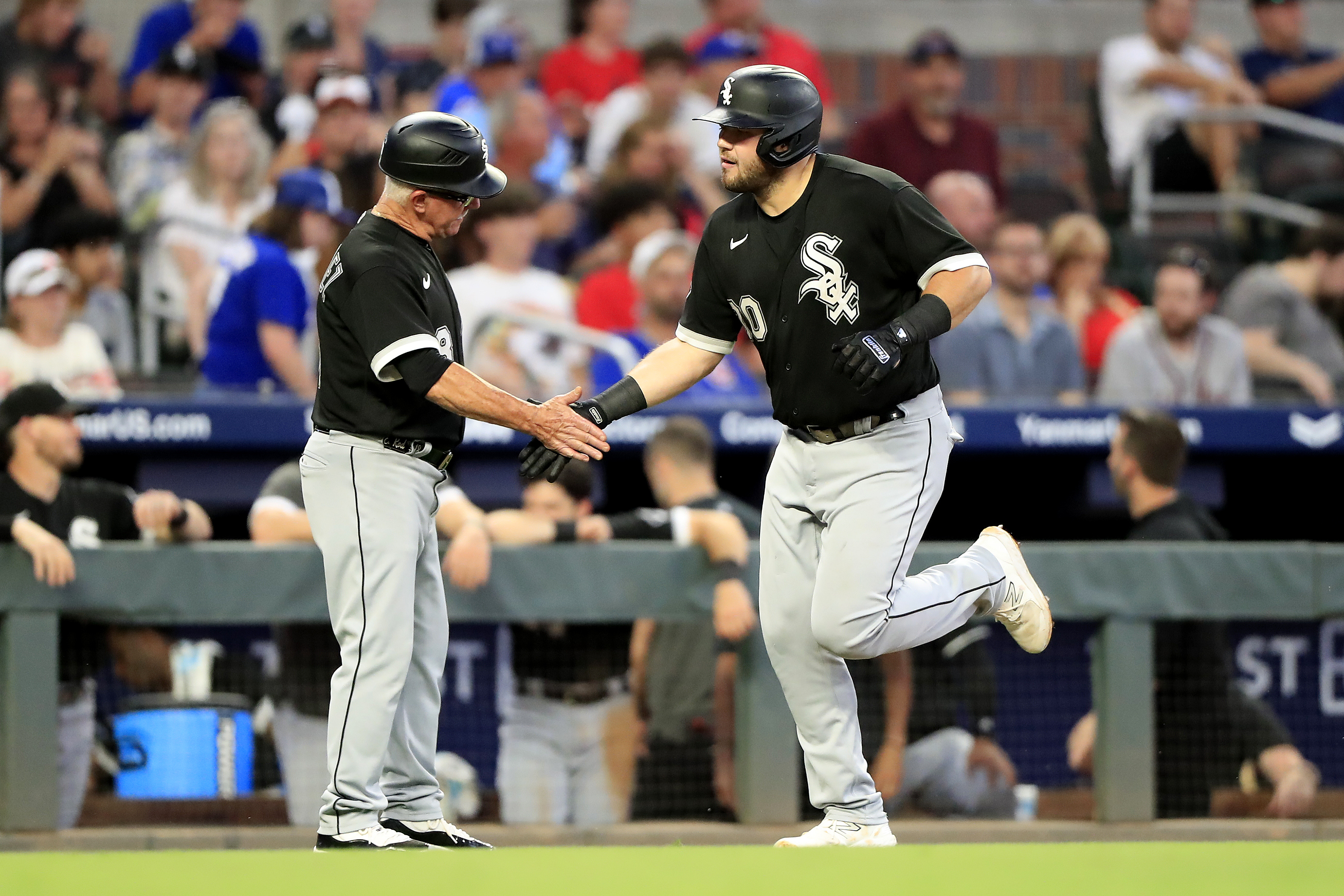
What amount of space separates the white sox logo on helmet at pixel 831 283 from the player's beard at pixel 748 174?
212 mm

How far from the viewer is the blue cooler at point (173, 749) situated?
6.16m

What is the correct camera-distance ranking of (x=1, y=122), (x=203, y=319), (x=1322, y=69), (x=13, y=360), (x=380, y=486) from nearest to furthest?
(x=380, y=486) < (x=13, y=360) < (x=203, y=319) < (x=1, y=122) < (x=1322, y=69)

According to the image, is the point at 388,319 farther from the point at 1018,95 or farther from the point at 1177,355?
the point at 1018,95

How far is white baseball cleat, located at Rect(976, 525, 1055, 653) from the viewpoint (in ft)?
16.3

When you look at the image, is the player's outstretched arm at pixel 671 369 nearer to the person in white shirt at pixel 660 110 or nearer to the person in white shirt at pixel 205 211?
the person in white shirt at pixel 205 211

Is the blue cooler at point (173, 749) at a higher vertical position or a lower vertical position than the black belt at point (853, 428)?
lower

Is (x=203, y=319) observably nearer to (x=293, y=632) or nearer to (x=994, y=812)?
(x=293, y=632)

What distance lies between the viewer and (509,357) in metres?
7.47

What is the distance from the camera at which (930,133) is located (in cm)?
976

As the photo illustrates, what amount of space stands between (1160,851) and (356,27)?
7.63m

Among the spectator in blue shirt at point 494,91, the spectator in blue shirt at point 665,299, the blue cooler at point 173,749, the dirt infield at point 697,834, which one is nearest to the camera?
the dirt infield at point 697,834

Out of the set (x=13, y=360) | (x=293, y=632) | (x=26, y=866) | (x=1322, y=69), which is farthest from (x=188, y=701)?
(x=1322, y=69)

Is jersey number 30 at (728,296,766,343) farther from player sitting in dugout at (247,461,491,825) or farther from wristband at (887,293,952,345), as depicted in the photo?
player sitting in dugout at (247,461,491,825)

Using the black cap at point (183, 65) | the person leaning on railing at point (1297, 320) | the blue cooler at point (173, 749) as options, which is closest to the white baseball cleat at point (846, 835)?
the blue cooler at point (173, 749)
